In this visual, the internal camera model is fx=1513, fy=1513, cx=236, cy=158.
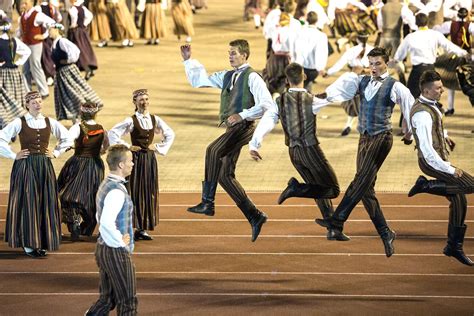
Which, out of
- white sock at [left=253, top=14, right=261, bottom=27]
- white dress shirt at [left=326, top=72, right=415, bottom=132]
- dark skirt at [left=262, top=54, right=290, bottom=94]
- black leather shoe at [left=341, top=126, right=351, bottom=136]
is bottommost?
white sock at [left=253, top=14, right=261, bottom=27]

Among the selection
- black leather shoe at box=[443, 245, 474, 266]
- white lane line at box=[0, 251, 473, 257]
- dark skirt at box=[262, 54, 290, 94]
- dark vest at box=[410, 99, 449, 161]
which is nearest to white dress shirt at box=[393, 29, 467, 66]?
dark skirt at box=[262, 54, 290, 94]

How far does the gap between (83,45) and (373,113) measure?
13134mm

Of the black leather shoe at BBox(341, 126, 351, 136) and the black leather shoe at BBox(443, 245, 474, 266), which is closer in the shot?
the black leather shoe at BBox(443, 245, 474, 266)

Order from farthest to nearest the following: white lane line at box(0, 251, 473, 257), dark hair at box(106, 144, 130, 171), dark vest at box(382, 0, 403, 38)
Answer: dark vest at box(382, 0, 403, 38), white lane line at box(0, 251, 473, 257), dark hair at box(106, 144, 130, 171)

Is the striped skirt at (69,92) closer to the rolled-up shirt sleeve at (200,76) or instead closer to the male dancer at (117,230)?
the rolled-up shirt sleeve at (200,76)

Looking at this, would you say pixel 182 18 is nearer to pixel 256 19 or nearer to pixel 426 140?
pixel 256 19

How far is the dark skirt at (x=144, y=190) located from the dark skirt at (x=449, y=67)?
22.4 feet

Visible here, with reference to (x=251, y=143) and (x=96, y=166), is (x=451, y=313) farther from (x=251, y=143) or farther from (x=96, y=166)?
(x=96, y=166)

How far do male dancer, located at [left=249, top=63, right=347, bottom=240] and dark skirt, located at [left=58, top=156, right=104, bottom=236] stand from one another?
7.56 feet

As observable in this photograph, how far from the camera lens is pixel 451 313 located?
39.9 feet

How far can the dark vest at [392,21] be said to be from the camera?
79.5 ft

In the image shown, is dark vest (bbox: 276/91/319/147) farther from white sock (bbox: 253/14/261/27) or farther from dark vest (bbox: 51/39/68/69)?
white sock (bbox: 253/14/261/27)

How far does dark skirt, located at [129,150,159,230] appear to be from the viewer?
586 inches

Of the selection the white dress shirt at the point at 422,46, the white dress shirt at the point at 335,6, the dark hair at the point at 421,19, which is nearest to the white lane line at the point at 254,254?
the white dress shirt at the point at 422,46
